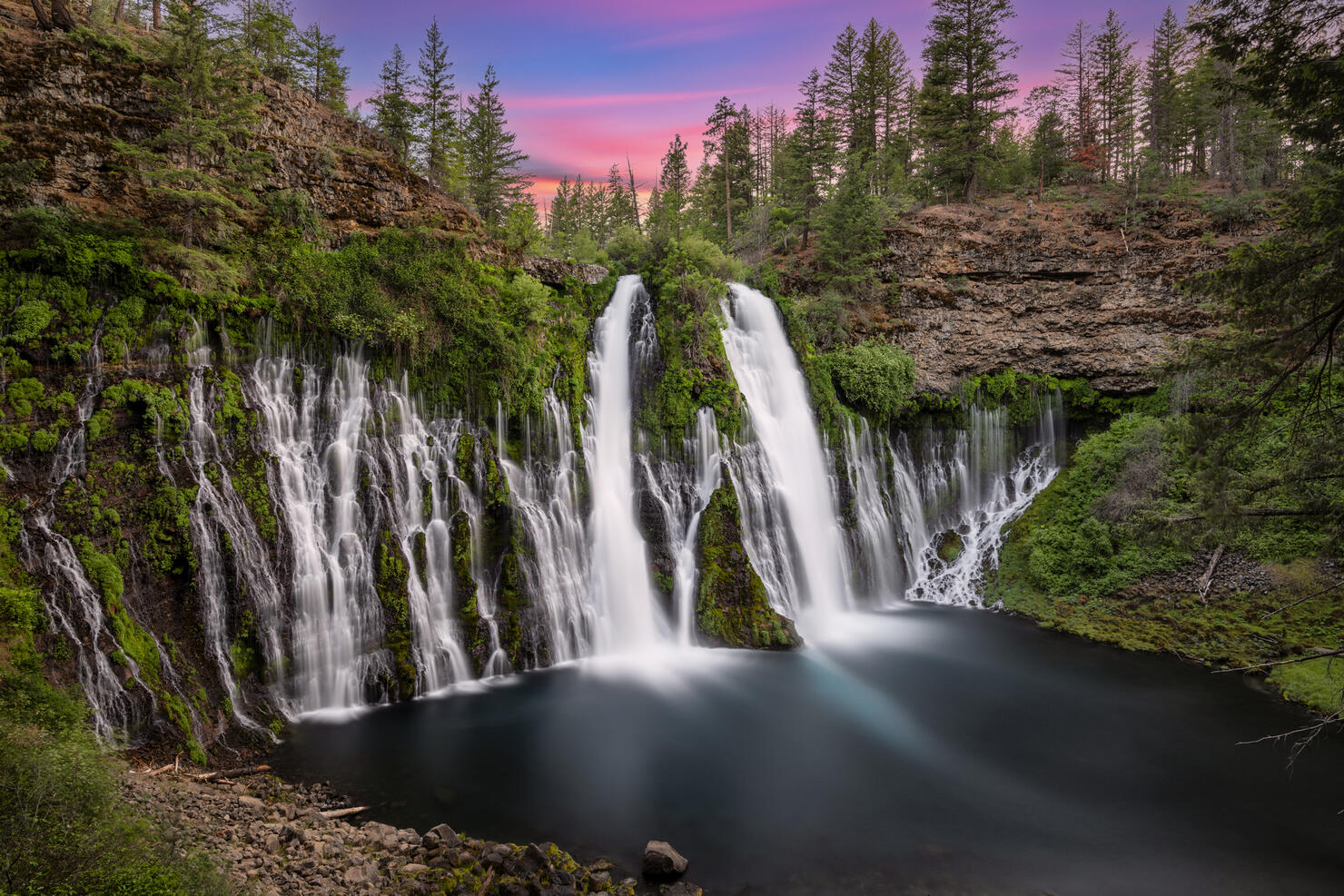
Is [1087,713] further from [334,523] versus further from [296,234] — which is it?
[296,234]

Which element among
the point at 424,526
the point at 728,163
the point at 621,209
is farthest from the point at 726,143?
the point at 424,526

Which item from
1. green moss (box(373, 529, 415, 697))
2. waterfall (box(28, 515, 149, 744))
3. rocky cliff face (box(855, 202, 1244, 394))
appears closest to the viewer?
waterfall (box(28, 515, 149, 744))

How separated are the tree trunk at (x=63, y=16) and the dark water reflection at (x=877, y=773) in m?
15.0

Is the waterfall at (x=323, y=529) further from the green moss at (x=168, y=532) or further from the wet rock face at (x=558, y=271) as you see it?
the wet rock face at (x=558, y=271)

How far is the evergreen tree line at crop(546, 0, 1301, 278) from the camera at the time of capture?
999 inches

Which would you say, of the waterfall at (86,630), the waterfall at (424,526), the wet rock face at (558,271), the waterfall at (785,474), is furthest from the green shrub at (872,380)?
the waterfall at (86,630)

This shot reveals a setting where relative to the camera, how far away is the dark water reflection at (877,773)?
7.57 meters

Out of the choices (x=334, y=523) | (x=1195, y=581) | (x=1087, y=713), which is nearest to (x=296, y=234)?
(x=334, y=523)

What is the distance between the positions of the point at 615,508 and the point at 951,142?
2570cm

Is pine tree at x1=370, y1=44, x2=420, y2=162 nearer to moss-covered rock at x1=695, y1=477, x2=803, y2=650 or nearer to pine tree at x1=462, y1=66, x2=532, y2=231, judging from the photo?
pine tree at x1=462, y1=66, x2=532, y2=231

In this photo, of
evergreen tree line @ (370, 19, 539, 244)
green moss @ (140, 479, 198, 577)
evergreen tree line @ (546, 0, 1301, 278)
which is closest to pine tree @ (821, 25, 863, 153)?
evergreen tree line @ (546, 0, 1301, 278)

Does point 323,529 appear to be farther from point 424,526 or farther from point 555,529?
point 555,529

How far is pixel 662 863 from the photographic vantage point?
716 centimetres

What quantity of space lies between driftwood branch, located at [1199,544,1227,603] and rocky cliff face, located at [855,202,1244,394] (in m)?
8.10
